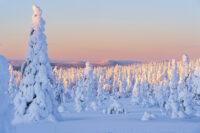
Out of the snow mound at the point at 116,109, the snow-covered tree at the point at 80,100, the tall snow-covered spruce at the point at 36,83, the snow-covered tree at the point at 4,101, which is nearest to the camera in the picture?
the snow-covered tree at the point at 4,101

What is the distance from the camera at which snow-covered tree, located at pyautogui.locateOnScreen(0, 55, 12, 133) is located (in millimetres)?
9367

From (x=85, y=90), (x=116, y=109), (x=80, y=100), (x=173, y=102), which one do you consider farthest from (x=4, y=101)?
(x=85, y=90)

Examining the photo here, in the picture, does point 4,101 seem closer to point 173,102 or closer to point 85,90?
point 173,102

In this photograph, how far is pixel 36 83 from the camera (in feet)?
130

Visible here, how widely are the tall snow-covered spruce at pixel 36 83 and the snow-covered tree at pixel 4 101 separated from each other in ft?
98.0

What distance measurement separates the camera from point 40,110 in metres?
40.3

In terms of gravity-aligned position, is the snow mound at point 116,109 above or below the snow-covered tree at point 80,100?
below

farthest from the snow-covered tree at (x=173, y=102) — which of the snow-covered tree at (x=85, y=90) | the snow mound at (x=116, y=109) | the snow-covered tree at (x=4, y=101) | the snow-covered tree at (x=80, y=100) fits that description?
the snow-covered tree at (x=4, y=101)

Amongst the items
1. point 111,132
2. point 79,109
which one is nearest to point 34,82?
point 111,132

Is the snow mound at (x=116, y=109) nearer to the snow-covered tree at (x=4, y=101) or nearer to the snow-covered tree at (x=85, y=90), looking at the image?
the snow-covered tree at (x=85, y=90)

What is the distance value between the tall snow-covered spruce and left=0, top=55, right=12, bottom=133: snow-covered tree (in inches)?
1176

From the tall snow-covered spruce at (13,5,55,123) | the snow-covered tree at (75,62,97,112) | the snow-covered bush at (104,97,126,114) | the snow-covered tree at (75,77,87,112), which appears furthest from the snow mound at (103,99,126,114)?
the tall snow-covered spruce at (13,5,55,123)

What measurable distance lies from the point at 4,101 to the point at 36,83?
30.2m

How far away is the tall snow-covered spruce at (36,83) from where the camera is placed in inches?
1558
